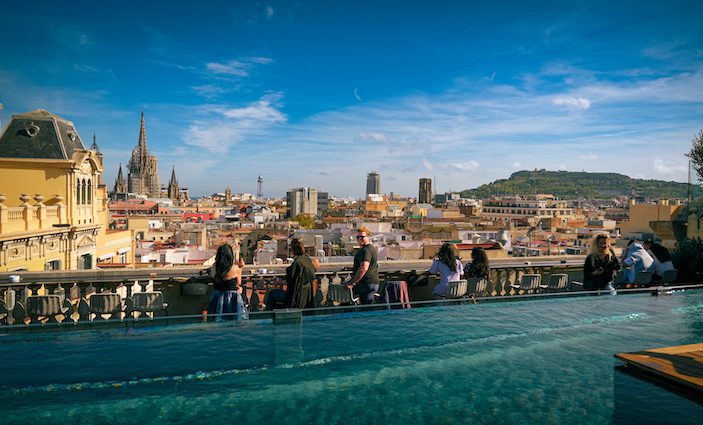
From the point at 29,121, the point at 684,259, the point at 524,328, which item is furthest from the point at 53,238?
the point at 684,259

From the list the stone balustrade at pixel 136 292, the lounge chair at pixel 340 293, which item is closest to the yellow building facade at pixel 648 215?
the stone balustrade at pixel 136 292

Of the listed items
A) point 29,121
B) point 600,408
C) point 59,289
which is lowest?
point 600,408

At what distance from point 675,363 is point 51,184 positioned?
17.2 meters

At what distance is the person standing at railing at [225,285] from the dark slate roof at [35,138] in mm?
12146

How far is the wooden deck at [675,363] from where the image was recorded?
4.26 meters

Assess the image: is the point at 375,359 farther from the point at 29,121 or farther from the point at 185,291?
the point at 29,121

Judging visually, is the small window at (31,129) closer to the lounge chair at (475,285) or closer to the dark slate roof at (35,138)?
the dark slate roof at (35,138)

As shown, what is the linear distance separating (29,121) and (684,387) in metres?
18.6

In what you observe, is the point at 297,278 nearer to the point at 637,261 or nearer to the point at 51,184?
the point at 637,261

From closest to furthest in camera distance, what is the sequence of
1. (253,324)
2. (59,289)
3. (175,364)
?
(175,364) → (253,324) → (59,289)

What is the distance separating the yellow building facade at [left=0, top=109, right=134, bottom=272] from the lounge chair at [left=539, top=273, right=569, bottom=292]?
42.2ft

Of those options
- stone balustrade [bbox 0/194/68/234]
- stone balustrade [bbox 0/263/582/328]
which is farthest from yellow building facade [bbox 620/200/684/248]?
stone balustrade [bbox 0/194/68/234]

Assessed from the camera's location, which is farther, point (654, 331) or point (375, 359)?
point (654, 331)

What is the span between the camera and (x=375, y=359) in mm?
5531
